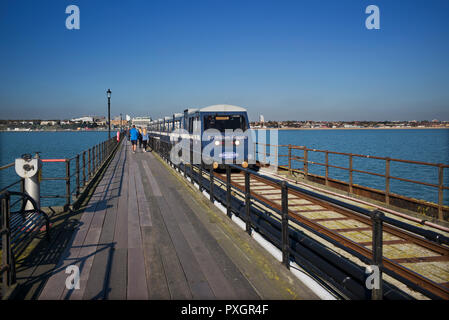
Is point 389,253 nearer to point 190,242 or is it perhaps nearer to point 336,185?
point 190,242

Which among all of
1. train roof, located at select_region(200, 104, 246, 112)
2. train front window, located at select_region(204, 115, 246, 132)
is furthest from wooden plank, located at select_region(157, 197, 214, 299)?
train roof, located at select_region(200, 104, 246, 112)

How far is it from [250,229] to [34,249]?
3391 mm

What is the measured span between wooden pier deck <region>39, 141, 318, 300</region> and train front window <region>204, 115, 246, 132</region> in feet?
24.1

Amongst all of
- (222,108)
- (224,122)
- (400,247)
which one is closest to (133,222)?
(400,247)

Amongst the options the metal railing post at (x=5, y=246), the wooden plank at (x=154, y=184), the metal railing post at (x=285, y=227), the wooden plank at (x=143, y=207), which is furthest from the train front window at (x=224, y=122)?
the metal railing post at (x=5, y=246)

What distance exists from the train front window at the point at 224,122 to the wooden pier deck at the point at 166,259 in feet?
24.1

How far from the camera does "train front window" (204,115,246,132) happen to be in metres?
15.3

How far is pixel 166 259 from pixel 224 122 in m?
10.9

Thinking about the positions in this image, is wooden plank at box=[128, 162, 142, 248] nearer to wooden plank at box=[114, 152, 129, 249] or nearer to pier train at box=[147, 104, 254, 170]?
wooden plank at box=[114, 152, 129, 249]

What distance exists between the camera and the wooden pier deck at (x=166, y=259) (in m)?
3.89

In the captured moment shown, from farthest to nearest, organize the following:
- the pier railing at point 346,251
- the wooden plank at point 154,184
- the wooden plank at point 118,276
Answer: the wooden plank at point 154,184
the wooden plank at point 118,276
the pier railing at point 346,251

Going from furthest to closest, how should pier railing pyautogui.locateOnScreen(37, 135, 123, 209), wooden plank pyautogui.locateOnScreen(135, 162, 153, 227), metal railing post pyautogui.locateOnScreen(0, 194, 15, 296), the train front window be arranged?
1. the train front window
2. pier railing pyautogui.locateOnScreen(37, 135, 123, 209)
3. wooden plank pyautogui.locateOnScreen(135, 162, 153, 227)
4. metal railing post pyautogui.locateOnScreen(0, 194, 15, 296)

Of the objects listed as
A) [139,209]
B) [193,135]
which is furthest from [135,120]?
[139,209]

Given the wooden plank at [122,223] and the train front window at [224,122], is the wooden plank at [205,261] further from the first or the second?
the train front window at [224,122]
